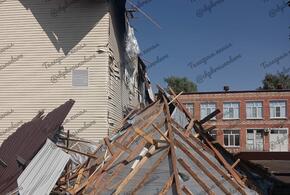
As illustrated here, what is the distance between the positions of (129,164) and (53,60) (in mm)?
6494

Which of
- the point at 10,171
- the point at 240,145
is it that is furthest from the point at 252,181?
the point at 240,145

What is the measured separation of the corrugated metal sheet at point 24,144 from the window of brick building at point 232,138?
33585mm

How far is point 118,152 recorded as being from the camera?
9.41m

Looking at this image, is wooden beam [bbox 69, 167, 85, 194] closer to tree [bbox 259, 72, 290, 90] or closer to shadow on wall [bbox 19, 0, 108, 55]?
shadow on wall [bbox 19, 0, 108, 55]

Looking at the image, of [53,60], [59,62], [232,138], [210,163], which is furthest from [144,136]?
[232,138]

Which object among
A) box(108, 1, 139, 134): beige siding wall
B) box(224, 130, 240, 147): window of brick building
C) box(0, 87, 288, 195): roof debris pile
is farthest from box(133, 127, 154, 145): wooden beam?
box(224, 130, 240, 147): window of brick building

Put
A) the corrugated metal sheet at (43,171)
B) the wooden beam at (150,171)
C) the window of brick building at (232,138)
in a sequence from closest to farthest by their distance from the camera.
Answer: the corrugated metal sheet at (43,171) < the wooden beam at (150,171) < the window of brick building at (232,138)

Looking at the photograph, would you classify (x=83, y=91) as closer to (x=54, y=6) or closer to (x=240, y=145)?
(x=54, y=6)

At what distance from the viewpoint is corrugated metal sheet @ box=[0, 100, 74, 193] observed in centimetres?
851

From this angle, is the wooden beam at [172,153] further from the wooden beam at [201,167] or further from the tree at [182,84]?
the tree at [182,84]

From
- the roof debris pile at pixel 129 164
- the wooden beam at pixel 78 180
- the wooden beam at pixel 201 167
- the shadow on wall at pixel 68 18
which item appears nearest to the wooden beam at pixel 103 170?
the roof debris pile at pixel 129 164

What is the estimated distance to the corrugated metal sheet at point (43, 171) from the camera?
764cm

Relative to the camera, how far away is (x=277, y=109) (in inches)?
1635

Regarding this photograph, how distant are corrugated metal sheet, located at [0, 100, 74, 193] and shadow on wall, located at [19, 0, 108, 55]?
170 inches
